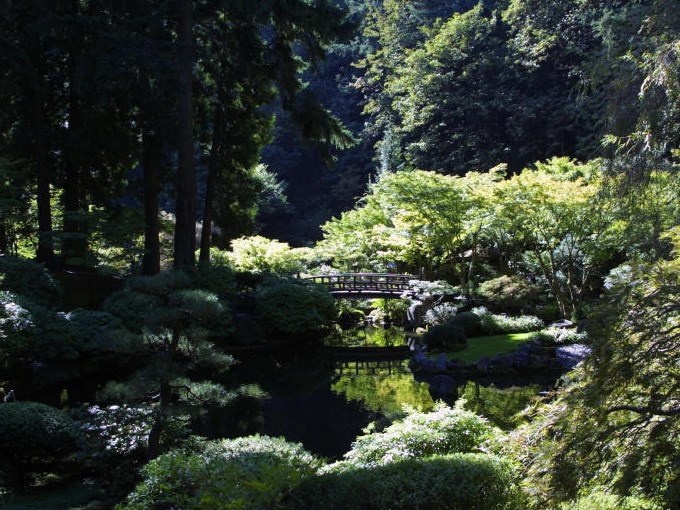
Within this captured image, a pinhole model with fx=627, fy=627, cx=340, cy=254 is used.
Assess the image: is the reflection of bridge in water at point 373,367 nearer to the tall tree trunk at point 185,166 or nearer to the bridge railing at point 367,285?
the bridge railing at point 367,285

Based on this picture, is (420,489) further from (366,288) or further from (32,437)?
(366,288)

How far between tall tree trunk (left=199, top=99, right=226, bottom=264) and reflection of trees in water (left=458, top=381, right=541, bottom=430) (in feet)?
29.9

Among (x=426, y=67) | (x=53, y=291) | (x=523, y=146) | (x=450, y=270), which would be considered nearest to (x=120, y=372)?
(x=53, y=291)

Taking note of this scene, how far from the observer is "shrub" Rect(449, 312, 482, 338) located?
16609mm

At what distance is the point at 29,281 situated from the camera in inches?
553

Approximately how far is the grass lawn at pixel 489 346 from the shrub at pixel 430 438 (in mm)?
7867

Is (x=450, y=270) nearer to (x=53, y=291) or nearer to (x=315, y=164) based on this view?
(x=53, y=291)

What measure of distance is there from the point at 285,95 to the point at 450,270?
9.04 m

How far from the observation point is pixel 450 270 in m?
22.8

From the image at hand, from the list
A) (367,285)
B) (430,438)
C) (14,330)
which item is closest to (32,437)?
(14,330)

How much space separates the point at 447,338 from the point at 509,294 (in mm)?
2770

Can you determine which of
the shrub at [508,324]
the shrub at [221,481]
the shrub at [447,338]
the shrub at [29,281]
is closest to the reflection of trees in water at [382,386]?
the shrub at [447,338]

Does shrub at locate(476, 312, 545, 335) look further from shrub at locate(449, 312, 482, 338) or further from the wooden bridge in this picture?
the wooden bridge

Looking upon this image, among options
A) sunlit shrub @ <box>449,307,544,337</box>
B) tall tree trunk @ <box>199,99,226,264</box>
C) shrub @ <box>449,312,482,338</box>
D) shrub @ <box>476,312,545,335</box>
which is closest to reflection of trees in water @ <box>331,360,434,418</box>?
shrub @ <box>449,312,482,338</box>
